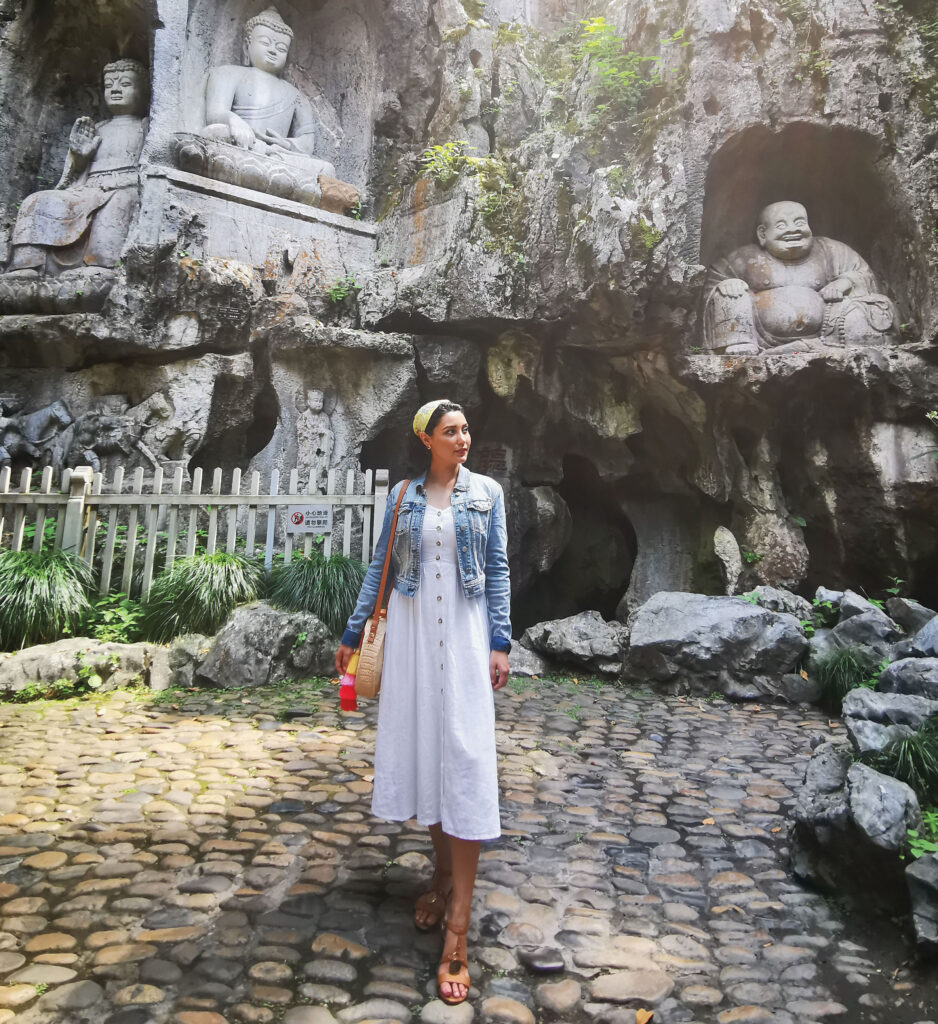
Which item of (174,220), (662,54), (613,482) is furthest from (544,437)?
(174,220)

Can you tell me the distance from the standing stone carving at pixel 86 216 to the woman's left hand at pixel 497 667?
24.6ft

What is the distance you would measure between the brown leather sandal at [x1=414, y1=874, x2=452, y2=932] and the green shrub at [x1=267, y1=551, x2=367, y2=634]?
12.1 feet

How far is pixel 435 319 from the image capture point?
7.27 m

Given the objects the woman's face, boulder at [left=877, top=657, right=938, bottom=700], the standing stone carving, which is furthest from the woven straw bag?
the standing stone carving

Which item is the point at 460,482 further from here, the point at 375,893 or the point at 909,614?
the point at 909,614

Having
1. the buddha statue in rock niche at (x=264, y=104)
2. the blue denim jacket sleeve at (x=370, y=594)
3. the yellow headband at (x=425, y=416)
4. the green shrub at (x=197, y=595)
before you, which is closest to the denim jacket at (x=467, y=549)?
the blue denim jacket sleeve at (x=370, y=594)

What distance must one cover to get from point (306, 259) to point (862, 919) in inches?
312

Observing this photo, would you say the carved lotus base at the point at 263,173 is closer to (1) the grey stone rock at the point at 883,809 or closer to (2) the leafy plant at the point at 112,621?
(2) the leafy plant at the point at 112,621

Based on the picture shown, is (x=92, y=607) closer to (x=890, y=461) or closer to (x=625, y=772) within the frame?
(x=625, y=772)

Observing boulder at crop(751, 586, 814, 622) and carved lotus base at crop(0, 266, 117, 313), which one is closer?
boulder at crop(751, 586, 814, 622)

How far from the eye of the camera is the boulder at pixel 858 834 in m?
2.31

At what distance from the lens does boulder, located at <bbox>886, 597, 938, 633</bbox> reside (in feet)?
17.9

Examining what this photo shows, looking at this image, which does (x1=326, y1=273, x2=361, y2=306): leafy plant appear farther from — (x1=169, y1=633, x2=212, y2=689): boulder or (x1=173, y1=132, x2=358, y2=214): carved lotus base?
(x1=169, y1=633, x2=212, y2=689): boulder

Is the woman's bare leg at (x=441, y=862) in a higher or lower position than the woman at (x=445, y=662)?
lower
